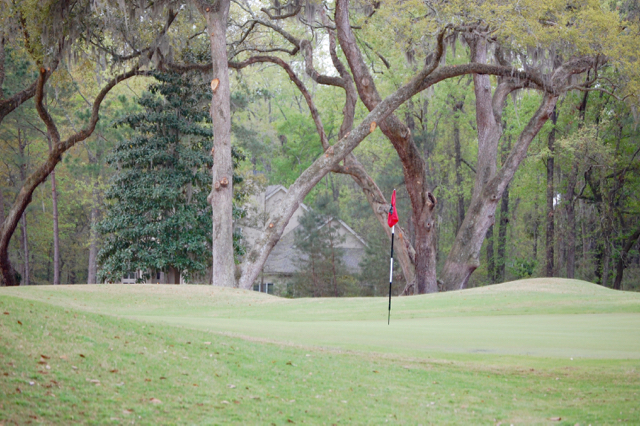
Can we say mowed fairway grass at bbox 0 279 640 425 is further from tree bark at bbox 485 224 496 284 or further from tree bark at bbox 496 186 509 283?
tree bark at bbox 485 224 496 284

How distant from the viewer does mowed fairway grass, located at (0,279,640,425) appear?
4.63 m

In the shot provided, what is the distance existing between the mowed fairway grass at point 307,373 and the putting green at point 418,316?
7 cm

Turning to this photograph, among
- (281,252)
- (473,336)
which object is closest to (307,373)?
(473,336)

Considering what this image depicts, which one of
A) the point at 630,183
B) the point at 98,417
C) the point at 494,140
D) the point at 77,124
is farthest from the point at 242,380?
the point at 630,183

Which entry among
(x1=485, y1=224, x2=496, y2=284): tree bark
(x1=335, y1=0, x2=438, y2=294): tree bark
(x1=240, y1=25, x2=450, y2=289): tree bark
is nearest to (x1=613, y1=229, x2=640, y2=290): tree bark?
(x1=485, y1=224, x2=496, y2=284): tree bark

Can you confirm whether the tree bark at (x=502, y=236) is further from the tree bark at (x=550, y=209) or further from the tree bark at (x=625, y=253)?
the tree bark at (x=625, y=253)

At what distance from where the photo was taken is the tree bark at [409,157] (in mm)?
20500

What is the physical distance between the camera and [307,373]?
6.23 meters

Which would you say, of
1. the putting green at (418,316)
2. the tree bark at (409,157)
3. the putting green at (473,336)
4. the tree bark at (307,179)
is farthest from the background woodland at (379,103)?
the putting green at (473,336)

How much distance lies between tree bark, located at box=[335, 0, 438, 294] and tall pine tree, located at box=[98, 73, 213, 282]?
21.4 ft

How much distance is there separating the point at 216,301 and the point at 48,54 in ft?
33.4

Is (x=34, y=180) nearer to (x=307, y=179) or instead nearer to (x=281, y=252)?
(x=307, y=179)

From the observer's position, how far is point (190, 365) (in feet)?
19.1

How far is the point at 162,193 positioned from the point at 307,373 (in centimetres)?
1689
